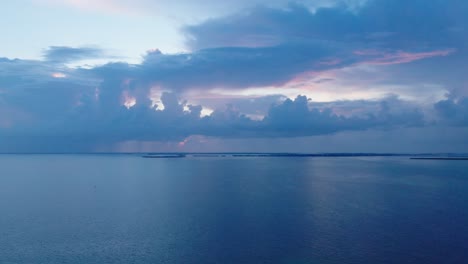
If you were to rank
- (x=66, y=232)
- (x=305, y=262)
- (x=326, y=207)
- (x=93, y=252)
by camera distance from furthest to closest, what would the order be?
(x=326, y=207) < (x=66, y=232) < (x=93, y=252) < (x=305, y=262)

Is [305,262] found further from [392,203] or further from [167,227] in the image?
[392,203]

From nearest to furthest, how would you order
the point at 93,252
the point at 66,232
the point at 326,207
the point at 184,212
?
the point at 93,252 < the point at 66,232 < the point at 184,212 < the point at 326,207

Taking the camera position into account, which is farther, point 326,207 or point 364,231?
point 326,207

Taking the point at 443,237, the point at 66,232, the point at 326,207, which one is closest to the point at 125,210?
the point at 66,232

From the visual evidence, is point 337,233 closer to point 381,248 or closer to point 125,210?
point 381,248

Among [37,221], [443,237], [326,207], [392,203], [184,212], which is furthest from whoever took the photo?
[392,203]

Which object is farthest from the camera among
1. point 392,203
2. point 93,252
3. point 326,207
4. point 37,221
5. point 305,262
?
point 392,203

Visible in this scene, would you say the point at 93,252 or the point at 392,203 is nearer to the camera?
the point at 93,252

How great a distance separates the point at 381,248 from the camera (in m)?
31.4

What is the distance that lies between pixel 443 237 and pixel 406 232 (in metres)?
3.14

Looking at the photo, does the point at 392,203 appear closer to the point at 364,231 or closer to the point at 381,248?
the point at 364,231

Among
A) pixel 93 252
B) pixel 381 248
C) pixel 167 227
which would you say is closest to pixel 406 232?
pixel 381 248

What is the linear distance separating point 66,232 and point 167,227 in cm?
951

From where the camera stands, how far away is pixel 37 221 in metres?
41.2
